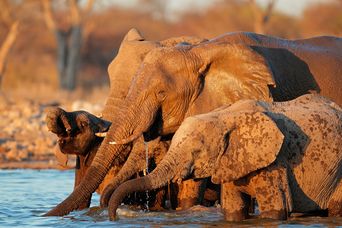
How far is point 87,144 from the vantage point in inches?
352

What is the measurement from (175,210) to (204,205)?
32 centimetres

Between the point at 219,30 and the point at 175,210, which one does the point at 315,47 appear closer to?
the point at 175,210

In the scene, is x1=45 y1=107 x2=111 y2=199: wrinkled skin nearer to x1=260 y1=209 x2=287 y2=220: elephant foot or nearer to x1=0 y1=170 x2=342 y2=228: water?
x1=0 y1=170 x2=342 y2=228: water

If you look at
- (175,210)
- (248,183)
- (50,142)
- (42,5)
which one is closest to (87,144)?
(175,210)

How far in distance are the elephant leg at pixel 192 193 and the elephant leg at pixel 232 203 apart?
0.94m

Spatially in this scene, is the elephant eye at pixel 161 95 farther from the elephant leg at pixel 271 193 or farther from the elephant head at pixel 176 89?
the elephant leg at pixel 271 193

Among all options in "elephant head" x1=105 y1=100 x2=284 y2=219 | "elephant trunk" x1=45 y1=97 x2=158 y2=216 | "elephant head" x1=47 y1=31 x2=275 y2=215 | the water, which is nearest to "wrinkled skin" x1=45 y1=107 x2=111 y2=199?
"elephant trunk" x1=45 y1=97 x2=158 y2=216

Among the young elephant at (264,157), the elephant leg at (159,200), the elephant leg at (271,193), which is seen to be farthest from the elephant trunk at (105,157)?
the elephant leg at (271,193)

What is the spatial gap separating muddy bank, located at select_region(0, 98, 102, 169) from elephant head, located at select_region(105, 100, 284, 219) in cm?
588

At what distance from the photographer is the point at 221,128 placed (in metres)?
7.44

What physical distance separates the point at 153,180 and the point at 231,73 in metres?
1.54

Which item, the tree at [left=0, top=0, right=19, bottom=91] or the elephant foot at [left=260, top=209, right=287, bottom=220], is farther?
the tree at [left=0, top=0, right=19, bottom=91]

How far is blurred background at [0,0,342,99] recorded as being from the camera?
29223 mm

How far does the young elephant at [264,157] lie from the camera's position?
7359 mm
